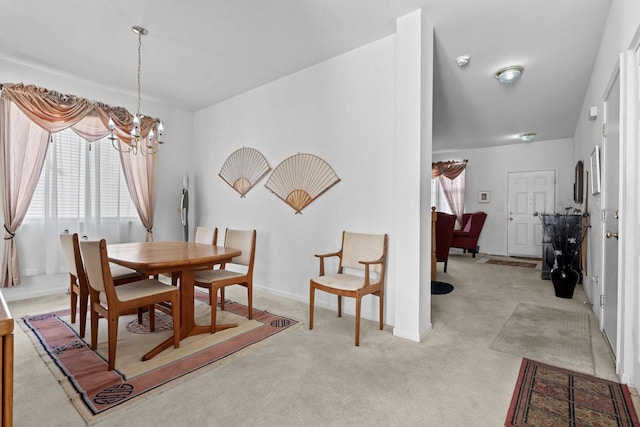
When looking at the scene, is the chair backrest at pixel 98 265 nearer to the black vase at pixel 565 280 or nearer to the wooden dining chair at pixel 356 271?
the wooden dining chair at pixel 356 271

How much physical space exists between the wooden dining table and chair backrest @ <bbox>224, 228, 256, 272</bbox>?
31 cm

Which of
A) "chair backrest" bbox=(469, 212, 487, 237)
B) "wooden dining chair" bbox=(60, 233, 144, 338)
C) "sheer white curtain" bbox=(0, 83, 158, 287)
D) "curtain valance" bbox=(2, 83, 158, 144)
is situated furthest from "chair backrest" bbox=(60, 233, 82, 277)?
"chair backrest" bbox=(469, 212, 487, 237)

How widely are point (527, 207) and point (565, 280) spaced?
3.75 m

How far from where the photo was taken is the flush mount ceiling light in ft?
11.2

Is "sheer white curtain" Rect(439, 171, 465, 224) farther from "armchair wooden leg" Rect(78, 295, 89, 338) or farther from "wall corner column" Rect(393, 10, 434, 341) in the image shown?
"armchair wooden leg" Rect(78, 295, 89, 338)

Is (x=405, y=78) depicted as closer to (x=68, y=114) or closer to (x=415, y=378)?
(x=415, y=378)

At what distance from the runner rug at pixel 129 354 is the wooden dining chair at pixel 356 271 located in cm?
51

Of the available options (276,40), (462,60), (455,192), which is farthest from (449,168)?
(276,40)

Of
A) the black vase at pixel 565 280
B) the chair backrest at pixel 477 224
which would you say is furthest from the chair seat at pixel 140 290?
the chair backrest at pixel 477 224

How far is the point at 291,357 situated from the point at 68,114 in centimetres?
376

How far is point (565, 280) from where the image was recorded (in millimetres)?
3611

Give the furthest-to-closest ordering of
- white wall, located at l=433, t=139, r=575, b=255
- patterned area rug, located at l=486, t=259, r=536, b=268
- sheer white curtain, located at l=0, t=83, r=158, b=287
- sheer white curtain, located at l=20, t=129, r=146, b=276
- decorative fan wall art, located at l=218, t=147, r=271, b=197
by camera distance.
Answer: white wall, located at l=433, t=139, r=575, b=255 → patterned area rug, located at l=486, t=259, r=536, b=268 → decorative fan wall art, located at l=218, t=147, r=271, b=197 → sheer white curtain, located at l=20, t=129, r=146, b=276 → sheer white curtain, located at l=0, t=83, r=158, b=287

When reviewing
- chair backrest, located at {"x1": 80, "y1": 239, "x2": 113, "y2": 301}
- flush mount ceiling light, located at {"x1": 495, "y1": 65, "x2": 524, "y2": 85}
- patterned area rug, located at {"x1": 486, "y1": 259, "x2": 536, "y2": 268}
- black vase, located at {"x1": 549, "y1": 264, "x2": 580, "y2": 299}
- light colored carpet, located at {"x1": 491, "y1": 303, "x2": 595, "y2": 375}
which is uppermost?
flush mount ceiling light, located at {"x1": 495, "y1": 65, "x2": 524, "y2": 85}

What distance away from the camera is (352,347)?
237 cm
